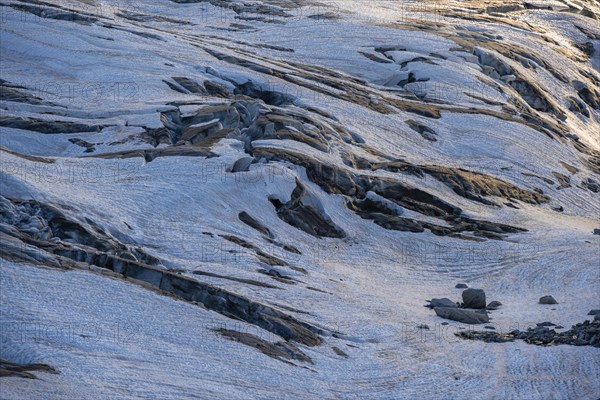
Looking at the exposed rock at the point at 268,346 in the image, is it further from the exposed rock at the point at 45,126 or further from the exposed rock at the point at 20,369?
the exposed rock at the point at 45,126

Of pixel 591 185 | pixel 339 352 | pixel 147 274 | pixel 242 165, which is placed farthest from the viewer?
pixel 591 185

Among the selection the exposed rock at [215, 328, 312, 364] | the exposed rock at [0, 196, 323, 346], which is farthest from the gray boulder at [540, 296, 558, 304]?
the exposed rock at [215, 328, 312, 364]

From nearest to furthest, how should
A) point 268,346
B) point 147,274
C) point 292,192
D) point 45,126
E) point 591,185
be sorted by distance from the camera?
point 268,346
point 147,274
point 292,192
point 45,126
point 591,185

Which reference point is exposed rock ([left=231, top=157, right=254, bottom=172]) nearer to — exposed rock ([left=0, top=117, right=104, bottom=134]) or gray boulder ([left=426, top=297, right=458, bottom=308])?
exposed rock ([left=0, top=117, right=104, bottom=134])

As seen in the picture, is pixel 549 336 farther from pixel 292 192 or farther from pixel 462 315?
pixel 292 192

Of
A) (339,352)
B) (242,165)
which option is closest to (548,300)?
(339,352)

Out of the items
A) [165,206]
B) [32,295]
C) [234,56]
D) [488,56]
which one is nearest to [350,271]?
[165,206]

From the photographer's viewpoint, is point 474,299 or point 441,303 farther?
point 474,299

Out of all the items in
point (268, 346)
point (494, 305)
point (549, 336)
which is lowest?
point (494, 305)

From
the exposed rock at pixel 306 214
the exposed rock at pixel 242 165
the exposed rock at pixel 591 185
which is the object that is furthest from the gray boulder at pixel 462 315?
the exposed rock at pixel 591 185
